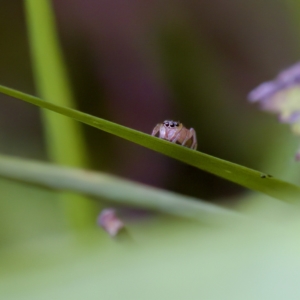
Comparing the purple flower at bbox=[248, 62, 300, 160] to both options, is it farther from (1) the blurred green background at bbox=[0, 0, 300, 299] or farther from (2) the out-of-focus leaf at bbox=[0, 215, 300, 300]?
(2) the out-of-focus leaf at bbox=[0, 215, 300, 300]

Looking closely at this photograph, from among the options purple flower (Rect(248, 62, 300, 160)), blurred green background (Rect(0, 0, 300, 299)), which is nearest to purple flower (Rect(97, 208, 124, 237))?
blurred green background (Rect(0, 0, 300, 299))

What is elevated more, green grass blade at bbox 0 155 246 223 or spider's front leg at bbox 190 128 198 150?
spider's front leg at bbox 190 128 198 150

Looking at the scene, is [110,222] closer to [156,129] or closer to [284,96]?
[156,129]

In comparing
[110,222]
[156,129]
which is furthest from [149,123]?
[110,222]

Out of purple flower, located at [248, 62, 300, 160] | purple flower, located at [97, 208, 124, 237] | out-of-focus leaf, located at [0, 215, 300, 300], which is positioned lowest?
out-of-focus leaf, located at [0, 215, 300, 300]

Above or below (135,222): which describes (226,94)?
above

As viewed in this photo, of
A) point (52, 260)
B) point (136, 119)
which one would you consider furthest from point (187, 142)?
point (52, 260)

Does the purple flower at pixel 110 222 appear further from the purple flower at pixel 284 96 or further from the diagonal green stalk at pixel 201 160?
the purple flower at pixel 284 96

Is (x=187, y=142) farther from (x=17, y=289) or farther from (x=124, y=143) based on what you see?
(x=17, y=289)

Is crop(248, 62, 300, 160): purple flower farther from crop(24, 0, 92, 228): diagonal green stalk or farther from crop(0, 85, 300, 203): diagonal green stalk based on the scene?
crop(24, 0, 92, 228): diagonal green stalk
